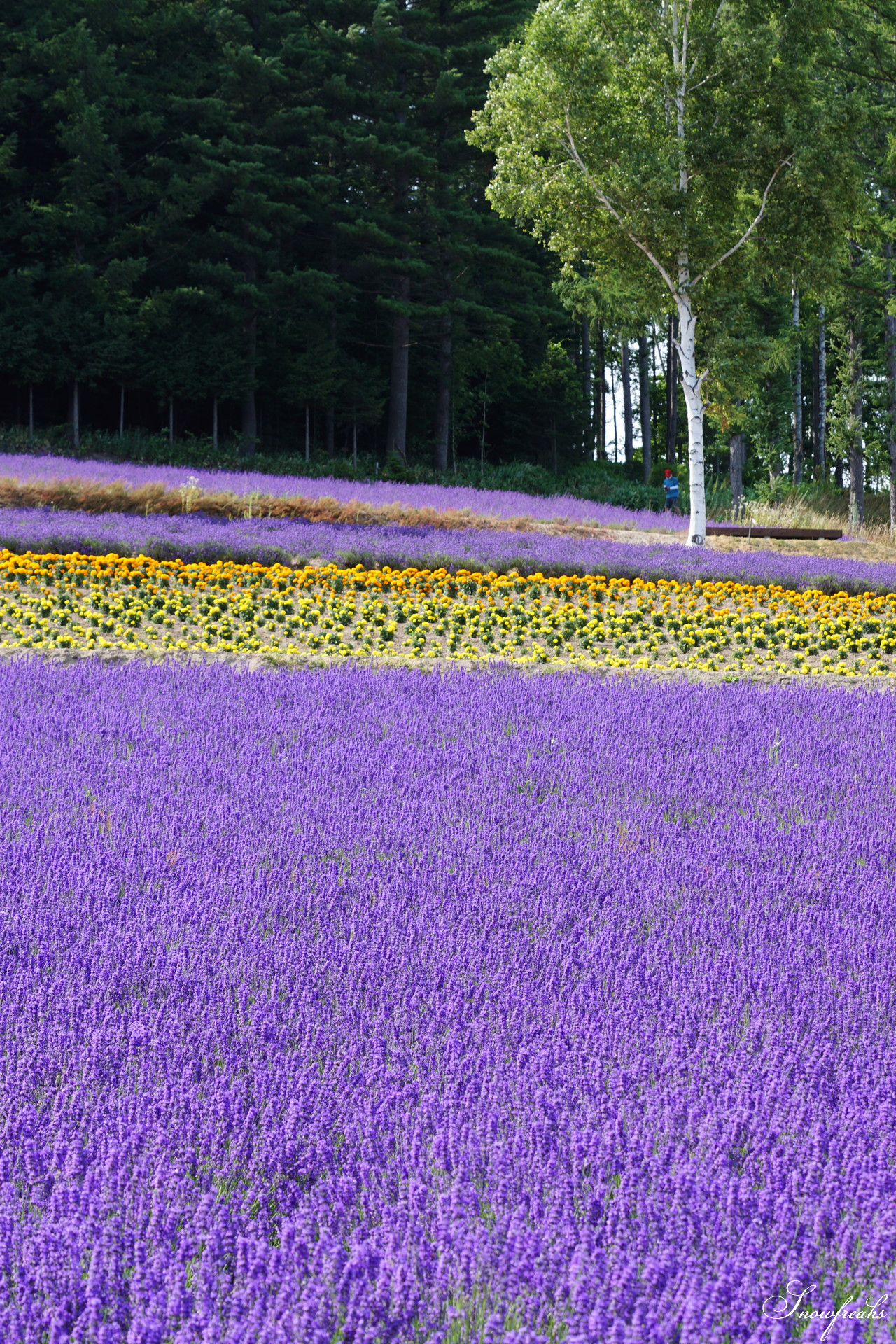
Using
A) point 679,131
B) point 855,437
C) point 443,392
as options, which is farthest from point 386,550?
point 443,392

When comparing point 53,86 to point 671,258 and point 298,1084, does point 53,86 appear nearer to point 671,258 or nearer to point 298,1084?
point 671,258

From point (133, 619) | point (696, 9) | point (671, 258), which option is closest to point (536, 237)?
point (671, 258)

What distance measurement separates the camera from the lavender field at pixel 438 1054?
74.9 inches

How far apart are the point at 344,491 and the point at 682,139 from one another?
338 inches

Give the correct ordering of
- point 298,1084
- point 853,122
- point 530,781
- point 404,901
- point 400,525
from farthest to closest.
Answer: point 853,122
point 400,525
point 530,781
point 404,901
point 298,1084

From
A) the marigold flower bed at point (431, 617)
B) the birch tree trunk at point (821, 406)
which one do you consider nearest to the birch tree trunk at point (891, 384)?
the marigold flower bed at point (431, 617)

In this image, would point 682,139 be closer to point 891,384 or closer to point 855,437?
point 891,384

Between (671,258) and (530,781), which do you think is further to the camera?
(671,258)

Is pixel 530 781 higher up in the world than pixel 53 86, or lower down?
lower down

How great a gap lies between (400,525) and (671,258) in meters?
7.86

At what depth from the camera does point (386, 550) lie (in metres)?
13.2

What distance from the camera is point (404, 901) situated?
3.71m

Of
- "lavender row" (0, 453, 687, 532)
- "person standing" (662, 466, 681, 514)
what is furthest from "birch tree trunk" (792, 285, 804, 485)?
"lavender row" (0, 453, 687, 532)

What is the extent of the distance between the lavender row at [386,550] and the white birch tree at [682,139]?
13.5 feet
